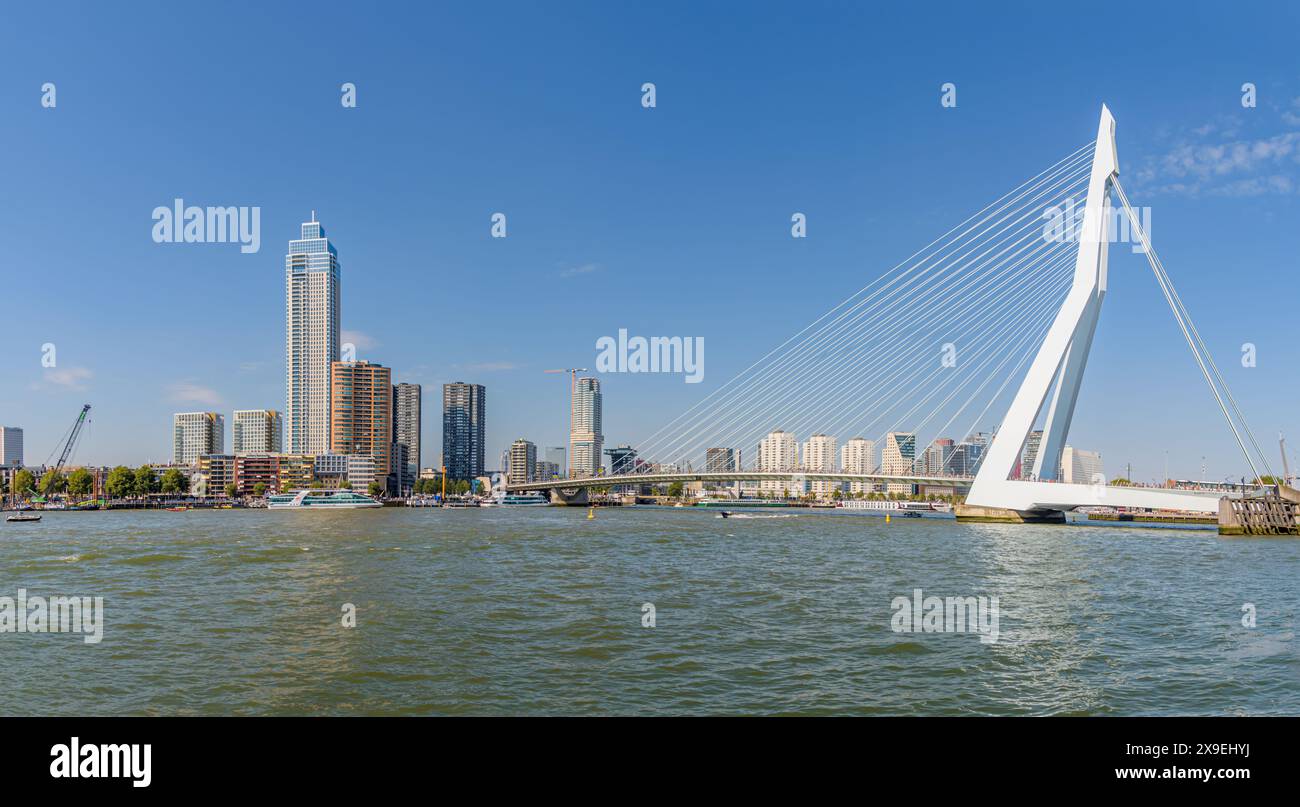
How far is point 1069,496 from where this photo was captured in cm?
4709

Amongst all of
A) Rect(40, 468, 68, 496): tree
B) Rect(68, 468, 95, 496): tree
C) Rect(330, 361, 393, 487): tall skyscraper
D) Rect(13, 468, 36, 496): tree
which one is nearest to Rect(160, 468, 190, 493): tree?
Rect(40, 468, 68, 496): tree

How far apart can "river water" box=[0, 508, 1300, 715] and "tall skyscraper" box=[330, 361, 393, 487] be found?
468 ft

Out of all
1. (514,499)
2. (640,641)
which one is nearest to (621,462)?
(514,499)

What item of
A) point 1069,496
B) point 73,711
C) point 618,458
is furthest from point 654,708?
point 618,458

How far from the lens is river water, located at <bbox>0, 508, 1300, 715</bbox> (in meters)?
9.37

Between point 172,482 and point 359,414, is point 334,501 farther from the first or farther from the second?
point 359,414

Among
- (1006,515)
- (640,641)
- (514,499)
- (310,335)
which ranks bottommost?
(514,499)

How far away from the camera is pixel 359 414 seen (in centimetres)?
16438

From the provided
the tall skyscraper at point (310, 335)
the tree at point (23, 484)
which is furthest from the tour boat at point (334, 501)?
the tall skyscraper at point (310, 335)

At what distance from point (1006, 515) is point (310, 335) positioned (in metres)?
168

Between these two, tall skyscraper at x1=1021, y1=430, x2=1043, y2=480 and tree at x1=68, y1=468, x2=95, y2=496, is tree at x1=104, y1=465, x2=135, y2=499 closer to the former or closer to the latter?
tree at x1=68, y1=468, x2=95, y2=496

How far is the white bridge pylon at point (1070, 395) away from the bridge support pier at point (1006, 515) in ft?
3.98
